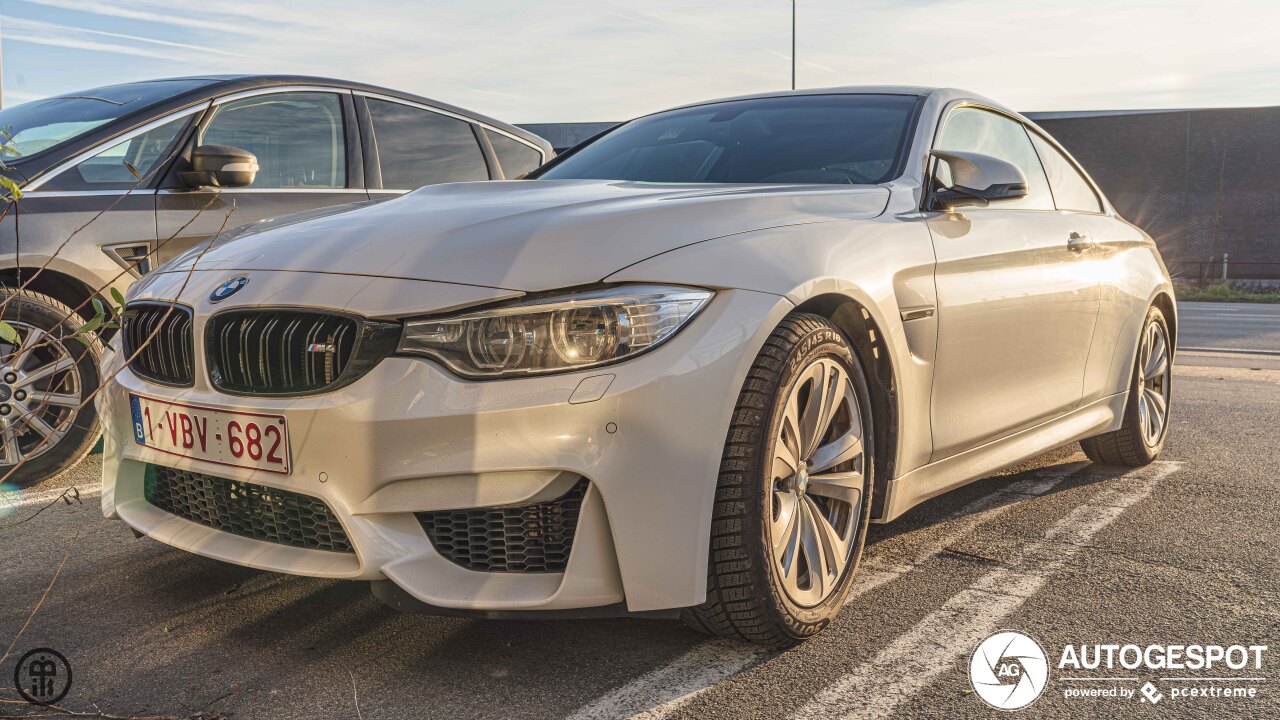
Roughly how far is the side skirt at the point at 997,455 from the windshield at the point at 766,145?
0.92m

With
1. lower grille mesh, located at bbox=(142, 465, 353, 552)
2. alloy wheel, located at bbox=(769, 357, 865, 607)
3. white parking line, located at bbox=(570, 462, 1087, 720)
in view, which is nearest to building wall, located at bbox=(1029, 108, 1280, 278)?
white parking line, located at bbox=(570, 462, 1087, 720)

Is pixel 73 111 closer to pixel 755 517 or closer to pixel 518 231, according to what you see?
pixel 518 231

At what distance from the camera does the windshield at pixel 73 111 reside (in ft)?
14.8

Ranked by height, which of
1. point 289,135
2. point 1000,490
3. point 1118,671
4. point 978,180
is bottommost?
point 1000,490

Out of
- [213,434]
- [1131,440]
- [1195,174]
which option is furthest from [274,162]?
[1195,174]

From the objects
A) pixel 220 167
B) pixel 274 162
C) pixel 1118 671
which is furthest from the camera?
pixel 274 162

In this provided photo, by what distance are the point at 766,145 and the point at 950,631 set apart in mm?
1785

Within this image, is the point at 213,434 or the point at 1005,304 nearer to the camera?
the point at 213,434

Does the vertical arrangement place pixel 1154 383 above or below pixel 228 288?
below

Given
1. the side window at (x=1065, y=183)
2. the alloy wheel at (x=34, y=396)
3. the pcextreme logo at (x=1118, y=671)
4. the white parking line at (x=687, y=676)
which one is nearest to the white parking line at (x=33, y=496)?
the alloy wheel at (x=34, y=396)

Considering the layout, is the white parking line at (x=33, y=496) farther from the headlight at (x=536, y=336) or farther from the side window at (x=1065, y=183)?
the side window at (x=1065, y=183)

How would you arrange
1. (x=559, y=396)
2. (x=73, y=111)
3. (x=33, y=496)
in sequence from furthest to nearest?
1. (x=73, y=111)
2. (x=33, y=496)
3. (x=559, y=396)

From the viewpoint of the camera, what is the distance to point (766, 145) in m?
3.86

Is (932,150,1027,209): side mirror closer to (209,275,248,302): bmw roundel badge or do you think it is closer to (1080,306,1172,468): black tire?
(1080,306,1172,468): black tire
